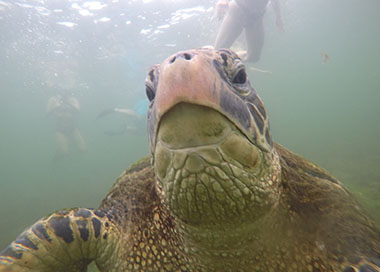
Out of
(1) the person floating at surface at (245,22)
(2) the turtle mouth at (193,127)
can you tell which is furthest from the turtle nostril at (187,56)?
(1) the person floating at surface at (245,22)

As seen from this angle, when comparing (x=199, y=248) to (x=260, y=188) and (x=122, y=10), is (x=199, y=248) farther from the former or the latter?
(x=122, y=10)

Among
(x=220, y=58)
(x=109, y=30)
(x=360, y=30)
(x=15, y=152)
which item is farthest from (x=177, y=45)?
(x=15, y=152)

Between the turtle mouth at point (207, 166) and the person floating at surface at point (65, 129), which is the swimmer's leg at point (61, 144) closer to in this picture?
the person floating at surface at point (65, 129)

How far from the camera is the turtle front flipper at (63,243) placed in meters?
1.15

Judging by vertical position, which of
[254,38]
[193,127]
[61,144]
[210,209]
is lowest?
[61,144]

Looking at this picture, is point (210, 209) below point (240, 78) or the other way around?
below

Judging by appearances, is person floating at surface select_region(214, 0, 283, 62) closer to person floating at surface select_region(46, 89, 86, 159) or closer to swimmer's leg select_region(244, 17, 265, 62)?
swimmer's leg select_region(244, 17, 265, 62)

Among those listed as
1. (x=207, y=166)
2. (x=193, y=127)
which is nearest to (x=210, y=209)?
(x=207, y=166)

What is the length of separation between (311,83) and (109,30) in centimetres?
6098

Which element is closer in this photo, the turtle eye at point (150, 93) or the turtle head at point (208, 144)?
the turtle head at point (208, 144)

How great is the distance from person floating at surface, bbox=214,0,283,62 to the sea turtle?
20.3 feet

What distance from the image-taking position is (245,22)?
6.97 meters

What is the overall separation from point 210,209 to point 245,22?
24.0 ft

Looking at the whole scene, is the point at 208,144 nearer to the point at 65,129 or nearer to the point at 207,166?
the point at 207,166
